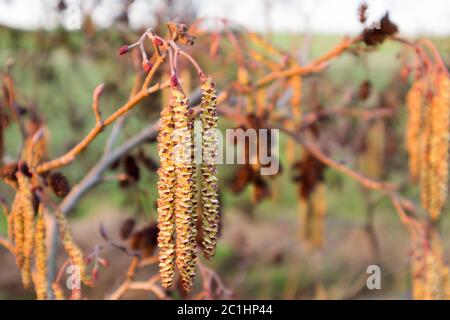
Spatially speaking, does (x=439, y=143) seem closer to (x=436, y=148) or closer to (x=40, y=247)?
(x=436, y=148)

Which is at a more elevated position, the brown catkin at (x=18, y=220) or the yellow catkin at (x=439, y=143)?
the yellow catkin at (x=439, y=143)

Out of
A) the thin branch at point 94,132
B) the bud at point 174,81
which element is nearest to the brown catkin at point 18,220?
the thin branch at point 94,132

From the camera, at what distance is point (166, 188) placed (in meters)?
1.25

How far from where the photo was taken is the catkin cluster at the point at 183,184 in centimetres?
123

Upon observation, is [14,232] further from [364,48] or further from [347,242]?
[347,242]

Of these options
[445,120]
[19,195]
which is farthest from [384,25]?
[19,195]

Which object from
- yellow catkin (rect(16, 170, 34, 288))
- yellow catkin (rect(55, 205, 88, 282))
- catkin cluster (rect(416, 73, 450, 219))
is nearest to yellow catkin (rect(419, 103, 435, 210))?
catkin cluster (rect(416, 73, 450, 219))

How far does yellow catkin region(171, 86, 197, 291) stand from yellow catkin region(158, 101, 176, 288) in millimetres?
15

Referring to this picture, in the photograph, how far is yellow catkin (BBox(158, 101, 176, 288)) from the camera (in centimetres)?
124

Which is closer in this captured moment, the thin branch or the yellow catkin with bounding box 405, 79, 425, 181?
the thin branch

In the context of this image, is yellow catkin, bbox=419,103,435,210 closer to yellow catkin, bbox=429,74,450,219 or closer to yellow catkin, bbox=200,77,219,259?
yellow catkin, bbox=429,74,450,219

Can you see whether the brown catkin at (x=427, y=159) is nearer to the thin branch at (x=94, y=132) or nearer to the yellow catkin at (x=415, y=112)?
the yellow catkin at (x=415, y=112)

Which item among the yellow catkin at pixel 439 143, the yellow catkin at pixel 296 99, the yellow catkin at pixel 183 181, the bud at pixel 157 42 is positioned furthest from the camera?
the yellow catkin at pixel 296 99

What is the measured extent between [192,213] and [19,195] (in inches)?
24.9
